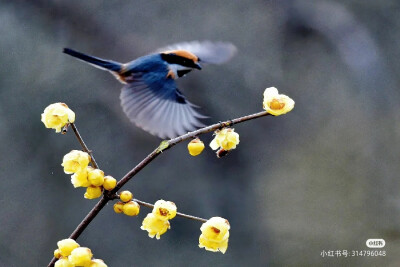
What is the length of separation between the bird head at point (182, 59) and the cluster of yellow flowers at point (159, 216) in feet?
1.84

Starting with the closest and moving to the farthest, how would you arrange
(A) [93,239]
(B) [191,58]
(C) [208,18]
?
(B) [191,58] < (A) [93,239] < (C) [208,18]

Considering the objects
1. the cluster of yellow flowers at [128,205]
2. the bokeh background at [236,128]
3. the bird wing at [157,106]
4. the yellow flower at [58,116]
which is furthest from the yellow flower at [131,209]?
the bokeh background at [236,128]

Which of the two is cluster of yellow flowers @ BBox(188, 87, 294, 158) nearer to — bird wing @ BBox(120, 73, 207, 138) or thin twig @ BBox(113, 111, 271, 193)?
thin twig @ BBox(113, 111, 271, 193)

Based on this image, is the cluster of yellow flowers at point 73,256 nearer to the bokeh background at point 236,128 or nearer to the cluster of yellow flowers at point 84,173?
the cluster of yellow flowers at point 84,173

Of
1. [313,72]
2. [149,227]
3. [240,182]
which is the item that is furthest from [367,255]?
[149,227]

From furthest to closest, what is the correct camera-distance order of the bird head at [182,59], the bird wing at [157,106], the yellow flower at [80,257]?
the bird head at [182,59], the bird wing at [157,106], the yellow flower at [80,257]

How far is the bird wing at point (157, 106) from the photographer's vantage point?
939mm

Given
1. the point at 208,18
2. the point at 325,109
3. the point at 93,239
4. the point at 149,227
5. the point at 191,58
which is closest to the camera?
the point at 149,227

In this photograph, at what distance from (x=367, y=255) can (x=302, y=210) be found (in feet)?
1.16

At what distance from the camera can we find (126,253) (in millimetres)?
2000

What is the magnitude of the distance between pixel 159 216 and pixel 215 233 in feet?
0.20

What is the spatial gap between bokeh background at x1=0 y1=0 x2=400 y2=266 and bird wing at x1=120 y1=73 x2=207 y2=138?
2.62 feet

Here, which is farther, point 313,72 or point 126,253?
point 313,72

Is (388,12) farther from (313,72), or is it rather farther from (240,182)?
(240,182)
